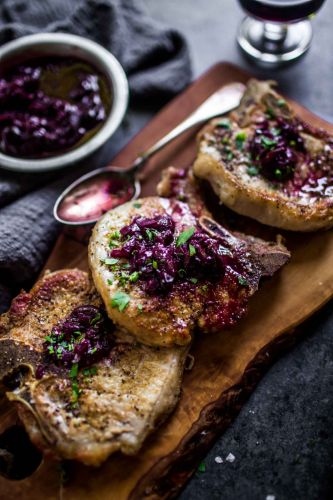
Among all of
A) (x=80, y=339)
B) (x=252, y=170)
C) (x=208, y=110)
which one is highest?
(x=208, y=110)

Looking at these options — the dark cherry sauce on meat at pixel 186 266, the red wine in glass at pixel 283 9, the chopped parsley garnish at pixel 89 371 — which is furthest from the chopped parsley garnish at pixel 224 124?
the chopped parsley garnish at pixel 89 371

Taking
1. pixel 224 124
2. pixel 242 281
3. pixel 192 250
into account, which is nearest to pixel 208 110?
pixel 224 124

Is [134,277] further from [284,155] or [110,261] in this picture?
[284,155]

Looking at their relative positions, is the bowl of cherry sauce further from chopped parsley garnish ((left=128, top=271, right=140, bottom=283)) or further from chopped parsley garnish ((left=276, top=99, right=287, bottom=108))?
chopped parsley garnish ((left=128, top=271, right=140, bottom=283))

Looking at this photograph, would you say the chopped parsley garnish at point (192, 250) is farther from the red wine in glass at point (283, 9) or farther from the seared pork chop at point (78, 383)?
the red wine in glass at point (283, 9)

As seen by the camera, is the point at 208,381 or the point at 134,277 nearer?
the point at 134,277

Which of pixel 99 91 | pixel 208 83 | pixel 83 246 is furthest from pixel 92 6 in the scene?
pixel 83 246

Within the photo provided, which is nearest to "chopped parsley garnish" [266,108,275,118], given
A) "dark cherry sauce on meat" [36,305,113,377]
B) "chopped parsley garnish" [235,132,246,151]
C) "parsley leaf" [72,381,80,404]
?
"chopped parsley garnish" [235,132,246,151]
